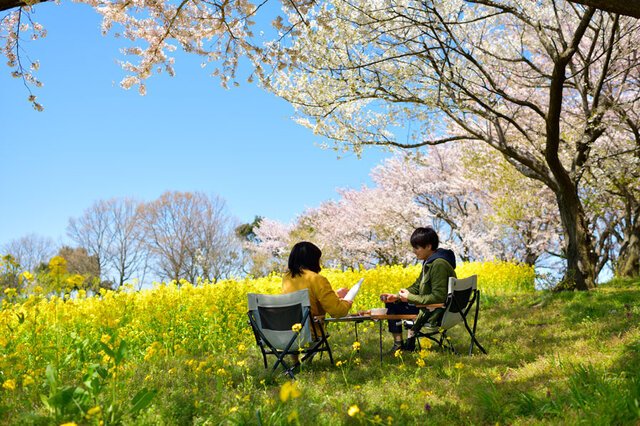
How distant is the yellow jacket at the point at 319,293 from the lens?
4.89m

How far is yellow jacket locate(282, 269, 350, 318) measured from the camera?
4891 mm

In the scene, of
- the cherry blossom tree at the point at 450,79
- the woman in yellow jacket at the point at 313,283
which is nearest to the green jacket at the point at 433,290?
the woman in yellow jacket at the point at 313,283

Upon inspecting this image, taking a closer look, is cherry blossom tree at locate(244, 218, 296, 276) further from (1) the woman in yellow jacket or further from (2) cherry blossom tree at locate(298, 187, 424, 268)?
(1) the woman in yellow jacket

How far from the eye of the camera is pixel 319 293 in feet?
16.1

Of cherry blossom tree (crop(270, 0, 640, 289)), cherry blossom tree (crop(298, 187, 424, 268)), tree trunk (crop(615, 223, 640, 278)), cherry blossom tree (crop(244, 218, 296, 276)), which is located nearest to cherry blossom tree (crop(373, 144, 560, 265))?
cherry blossom tree (crop(298, 187, 424, 268))

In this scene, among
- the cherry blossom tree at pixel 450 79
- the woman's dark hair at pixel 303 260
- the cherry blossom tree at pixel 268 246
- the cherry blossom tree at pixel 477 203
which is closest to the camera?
the woman's dark hair at pixel 303 260

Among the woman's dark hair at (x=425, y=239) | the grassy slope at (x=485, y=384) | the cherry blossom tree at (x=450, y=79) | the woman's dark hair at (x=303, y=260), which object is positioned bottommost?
the grassy slope at (x=485, y=384)

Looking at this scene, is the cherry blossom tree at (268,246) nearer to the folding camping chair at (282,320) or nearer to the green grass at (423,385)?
the green grass at (423,385)

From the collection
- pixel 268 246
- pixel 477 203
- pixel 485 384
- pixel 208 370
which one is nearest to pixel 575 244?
pixel 485 384

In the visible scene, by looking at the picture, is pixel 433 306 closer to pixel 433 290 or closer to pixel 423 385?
pixel 433 290

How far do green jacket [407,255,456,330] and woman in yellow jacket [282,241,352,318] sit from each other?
869 mm

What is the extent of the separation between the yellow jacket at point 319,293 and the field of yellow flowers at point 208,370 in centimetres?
42

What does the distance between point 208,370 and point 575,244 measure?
8.55m

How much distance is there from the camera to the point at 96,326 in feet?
19.3
